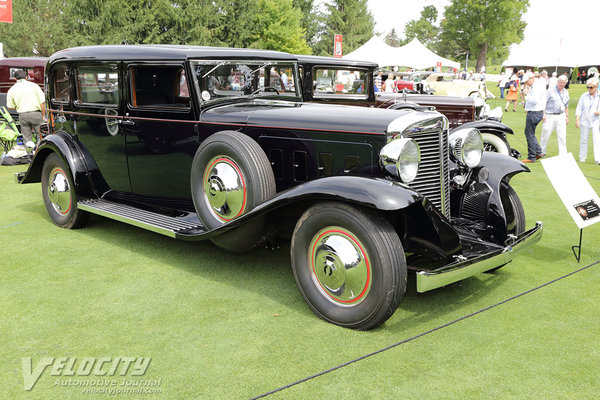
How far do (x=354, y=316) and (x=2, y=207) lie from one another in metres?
5.51

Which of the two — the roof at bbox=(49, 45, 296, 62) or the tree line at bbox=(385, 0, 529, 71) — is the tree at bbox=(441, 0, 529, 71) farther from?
the roof at bbox=(49, 45, 296, 62)

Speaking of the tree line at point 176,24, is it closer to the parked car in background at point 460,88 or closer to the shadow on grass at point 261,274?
the parked car in background at point 460,88

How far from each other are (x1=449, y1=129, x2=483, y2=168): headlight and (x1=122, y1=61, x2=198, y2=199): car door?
229cm

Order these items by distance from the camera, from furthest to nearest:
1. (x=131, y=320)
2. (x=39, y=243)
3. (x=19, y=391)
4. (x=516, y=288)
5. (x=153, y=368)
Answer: (x=39, y=243), (x=516, y=288), (x=131, y=320), (x=153, y=368), (x=19, y=391)

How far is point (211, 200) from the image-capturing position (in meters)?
4.19

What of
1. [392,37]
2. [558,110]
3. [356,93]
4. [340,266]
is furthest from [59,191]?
[392,37]

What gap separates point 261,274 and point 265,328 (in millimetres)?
1012

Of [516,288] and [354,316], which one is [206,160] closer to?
[354,316]

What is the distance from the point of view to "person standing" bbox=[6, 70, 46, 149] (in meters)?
9.65

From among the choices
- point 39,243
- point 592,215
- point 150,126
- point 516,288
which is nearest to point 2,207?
point 39,243

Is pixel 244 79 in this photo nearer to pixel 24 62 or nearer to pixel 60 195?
pixel 60 195

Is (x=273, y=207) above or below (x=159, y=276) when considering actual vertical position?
above

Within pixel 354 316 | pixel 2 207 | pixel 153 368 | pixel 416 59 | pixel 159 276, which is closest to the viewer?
pixel 153 368

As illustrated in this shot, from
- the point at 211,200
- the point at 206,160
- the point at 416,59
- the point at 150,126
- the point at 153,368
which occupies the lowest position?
the point at 153,368
